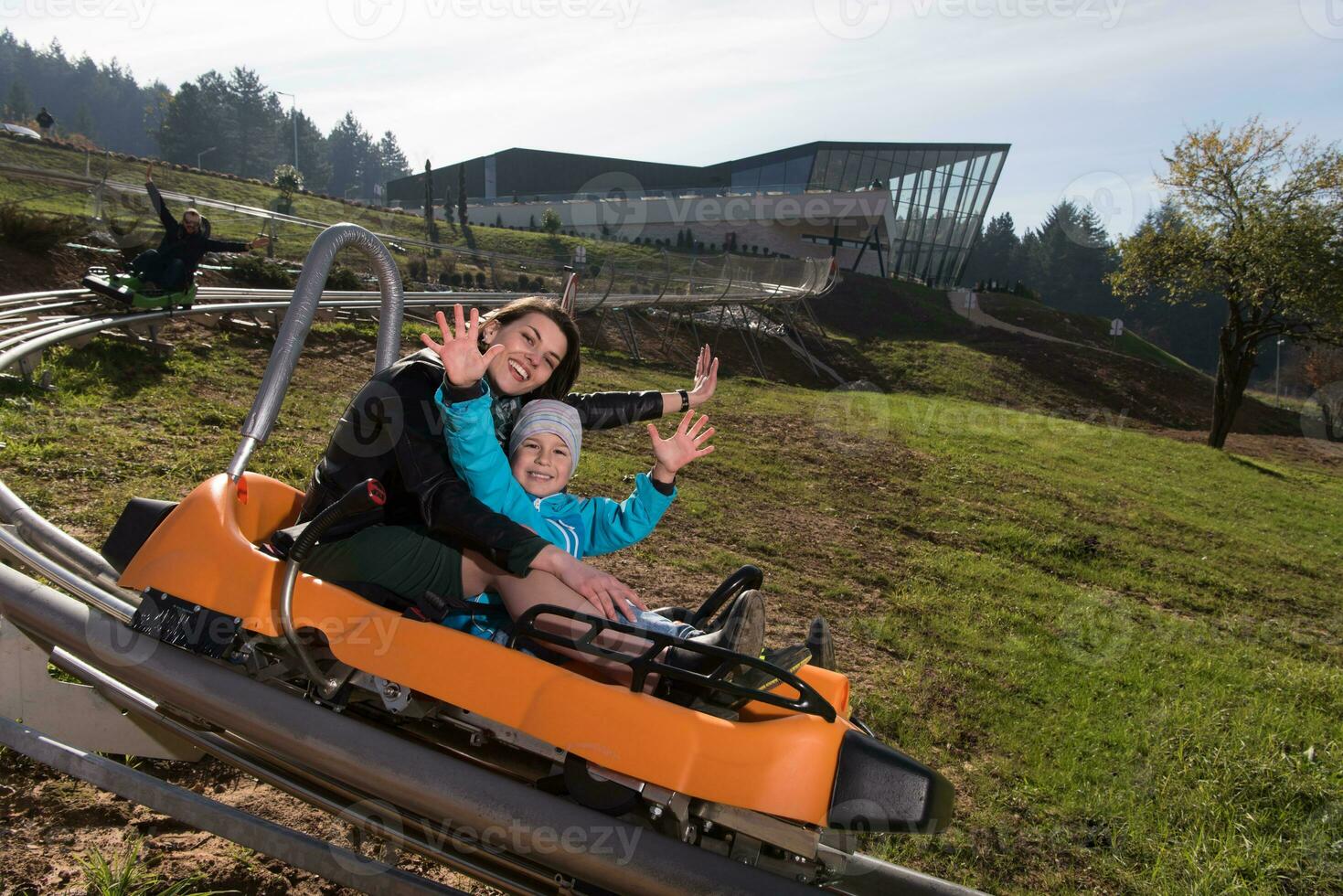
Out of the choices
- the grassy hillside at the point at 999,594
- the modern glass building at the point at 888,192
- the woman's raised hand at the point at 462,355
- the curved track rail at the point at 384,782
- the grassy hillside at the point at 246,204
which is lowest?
the grassy hillside at the point at 999,594

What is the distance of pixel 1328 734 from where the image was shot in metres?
5.39

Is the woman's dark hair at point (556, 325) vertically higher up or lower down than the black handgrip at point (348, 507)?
higher up

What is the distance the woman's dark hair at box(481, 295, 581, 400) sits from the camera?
3.23 metres

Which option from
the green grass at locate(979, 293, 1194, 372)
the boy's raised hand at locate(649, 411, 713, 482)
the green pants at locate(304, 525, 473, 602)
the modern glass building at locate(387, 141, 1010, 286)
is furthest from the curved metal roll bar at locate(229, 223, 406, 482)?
the modern glass building at locate(387, 141, 1010, 286)

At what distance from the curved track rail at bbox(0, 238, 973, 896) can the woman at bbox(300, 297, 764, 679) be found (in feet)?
1.41

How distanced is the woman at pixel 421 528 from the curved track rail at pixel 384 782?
16.9 inches

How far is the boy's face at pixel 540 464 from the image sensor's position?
10.2 feet

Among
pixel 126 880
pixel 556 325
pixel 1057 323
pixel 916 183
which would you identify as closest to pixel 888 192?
pixel 916 183

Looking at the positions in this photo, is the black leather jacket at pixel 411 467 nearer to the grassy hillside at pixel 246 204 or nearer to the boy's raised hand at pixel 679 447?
the boy's raised hand at pixel 679 447

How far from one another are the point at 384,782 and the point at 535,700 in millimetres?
440

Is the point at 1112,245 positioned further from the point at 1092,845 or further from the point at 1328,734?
the point at 1092,845

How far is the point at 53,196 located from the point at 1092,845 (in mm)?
19458

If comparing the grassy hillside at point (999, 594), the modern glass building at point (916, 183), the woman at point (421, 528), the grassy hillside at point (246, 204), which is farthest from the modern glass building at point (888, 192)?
the woman at point (421, 528)

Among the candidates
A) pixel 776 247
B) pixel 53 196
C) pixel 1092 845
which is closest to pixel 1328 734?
pixel 1092 845
